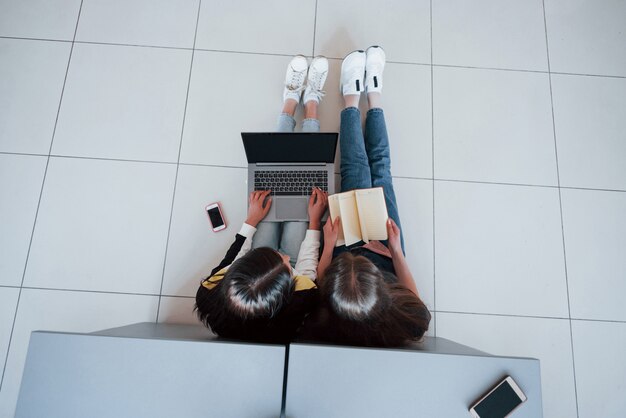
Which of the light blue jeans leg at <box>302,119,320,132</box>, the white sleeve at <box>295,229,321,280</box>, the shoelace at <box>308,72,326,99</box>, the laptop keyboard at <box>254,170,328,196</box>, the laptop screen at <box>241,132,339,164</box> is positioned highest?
the shoelace at <box>308,72,326,99</box>

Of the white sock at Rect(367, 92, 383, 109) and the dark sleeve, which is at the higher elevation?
the white sock at Rect(367, 92, 383, 109)

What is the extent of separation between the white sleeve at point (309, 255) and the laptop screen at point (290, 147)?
311mm

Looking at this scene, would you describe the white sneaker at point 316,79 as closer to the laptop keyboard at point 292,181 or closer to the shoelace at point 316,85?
the shoelace at point 316,85

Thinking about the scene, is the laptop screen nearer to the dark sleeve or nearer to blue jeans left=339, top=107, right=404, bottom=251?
blue jeans left=339, top=107, right=404, bottom=251

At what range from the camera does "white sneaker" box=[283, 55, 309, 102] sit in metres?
1.60

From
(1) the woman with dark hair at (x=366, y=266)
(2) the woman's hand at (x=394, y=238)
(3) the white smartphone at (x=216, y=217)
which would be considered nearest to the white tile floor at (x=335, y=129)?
(3) the white smartphone at (x=216, y=217)

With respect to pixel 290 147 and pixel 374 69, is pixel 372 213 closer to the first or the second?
pixel 290 147

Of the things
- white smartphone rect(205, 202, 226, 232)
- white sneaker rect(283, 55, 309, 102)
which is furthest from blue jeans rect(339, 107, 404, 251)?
white smartphone rect(205, 202, 226, 232)

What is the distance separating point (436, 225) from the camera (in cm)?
157

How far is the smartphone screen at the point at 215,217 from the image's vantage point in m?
1.53

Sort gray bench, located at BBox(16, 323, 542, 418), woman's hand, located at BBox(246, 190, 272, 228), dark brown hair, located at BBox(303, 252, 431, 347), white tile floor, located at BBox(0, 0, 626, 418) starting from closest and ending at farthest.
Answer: gray bench, located at BBox(16, 323, 542, 418)
dark brown hair, located at BBox(303, 252, 431, 347)
woman's hand, located at BBox(246, 190, 272, 228)
white tile floor, located at BBox(0, 0, 626, 418)

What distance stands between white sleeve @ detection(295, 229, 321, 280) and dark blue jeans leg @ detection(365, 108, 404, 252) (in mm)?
333

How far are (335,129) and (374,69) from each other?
1.12ft

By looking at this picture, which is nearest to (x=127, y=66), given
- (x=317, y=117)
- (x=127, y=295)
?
(x=317, y=117)
